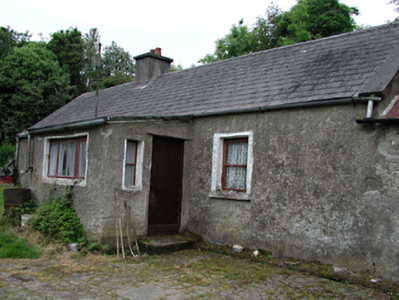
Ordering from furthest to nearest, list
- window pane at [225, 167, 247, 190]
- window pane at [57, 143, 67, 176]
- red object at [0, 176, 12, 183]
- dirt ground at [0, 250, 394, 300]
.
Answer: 1. red object at [0, 176, 12, 183]
2. window pane at [57, 143, 67, 176]
3. window pane at [225, 167, 247, 190]
4. dirt ground at [0, 250, 394, 300]

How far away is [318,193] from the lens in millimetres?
6547

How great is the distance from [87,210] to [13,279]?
97.7 inches

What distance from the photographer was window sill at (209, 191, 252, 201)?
7.50 m

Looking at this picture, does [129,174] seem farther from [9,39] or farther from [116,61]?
[116,61]

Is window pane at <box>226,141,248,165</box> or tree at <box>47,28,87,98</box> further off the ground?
tree at <box>47,28,87,98</box>

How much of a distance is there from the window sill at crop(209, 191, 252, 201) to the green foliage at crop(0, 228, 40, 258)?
3.81m

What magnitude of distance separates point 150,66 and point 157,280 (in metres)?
9.53

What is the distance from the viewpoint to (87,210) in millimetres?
7863

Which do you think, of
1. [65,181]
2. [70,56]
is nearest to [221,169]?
[65,181]

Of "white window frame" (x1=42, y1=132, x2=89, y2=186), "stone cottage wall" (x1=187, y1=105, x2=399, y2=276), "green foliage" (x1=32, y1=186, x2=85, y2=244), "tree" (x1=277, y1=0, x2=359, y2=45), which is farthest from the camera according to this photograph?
"tree" (x1=277, y1=0, x2=359, y2=45)

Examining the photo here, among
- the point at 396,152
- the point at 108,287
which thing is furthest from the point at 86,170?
the point at 396,152

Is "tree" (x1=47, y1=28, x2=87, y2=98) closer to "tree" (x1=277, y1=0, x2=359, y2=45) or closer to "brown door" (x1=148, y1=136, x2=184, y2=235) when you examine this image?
"tree" (x1=277, y1=0, x2=359, y2=45)

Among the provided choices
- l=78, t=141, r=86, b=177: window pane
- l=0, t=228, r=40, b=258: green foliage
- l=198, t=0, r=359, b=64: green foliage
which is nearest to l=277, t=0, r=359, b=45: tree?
l=198, t=0, r=359, b=64: green foliage

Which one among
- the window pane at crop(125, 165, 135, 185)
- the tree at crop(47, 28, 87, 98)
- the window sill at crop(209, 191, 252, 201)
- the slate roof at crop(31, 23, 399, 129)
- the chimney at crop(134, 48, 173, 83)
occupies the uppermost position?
the tree at crop(47, 28, 87, 98)
